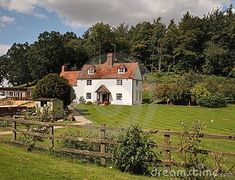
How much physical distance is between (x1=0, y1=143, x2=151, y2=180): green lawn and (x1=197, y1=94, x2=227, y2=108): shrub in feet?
132

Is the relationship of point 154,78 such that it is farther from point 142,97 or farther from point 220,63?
point 220,63

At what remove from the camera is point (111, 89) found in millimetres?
55062

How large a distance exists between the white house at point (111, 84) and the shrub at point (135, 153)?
142 ft

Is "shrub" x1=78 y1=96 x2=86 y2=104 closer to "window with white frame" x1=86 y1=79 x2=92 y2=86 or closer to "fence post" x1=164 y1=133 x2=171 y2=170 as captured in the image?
"window with white frame" x1=86 y1=79 x2=92 y2=86

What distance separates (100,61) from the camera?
72375 mm

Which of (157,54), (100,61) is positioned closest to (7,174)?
(100,61)

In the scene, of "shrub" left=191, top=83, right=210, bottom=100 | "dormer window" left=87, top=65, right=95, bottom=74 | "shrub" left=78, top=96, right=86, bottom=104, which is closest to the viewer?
"shrub" left=191, top=83, right=210, bottom=100

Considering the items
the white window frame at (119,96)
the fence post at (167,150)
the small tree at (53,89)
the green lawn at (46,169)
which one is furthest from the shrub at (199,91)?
the fence post at (167,150)

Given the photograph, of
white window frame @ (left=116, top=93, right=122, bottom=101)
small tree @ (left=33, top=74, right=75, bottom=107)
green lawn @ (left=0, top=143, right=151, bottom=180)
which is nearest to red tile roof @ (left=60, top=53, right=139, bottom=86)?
white window frame @ (left=116, top=93, right=122, bottom=101)

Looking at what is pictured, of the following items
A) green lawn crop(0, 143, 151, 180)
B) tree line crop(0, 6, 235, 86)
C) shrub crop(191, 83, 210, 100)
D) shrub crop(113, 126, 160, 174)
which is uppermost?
tree line crop(0, 6, 235, 86)

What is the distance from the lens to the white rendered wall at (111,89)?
53.3 m

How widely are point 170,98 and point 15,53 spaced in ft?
183

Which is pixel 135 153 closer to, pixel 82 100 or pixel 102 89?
pixel 102 89

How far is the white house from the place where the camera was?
53.5 meters
